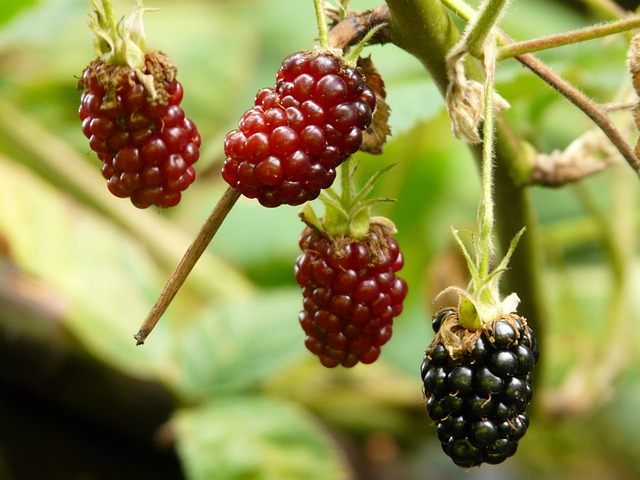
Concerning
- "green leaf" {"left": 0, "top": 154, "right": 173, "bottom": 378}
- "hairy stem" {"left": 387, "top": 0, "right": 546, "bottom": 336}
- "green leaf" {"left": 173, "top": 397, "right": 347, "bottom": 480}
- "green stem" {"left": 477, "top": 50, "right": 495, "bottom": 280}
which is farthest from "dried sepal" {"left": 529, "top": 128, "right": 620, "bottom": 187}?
"green leaf" {"left": 0, "top": 154, "right": 173, "bottom": 378}

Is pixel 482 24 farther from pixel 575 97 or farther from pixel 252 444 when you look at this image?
pixel 252 444

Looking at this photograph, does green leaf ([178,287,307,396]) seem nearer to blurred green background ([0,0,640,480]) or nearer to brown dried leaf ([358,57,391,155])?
blurred green background ([0,0,640,480])

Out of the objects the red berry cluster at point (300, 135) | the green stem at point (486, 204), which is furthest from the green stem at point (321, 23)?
the green stem at point (486, 204)

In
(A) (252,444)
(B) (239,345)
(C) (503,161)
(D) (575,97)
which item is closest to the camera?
(D) (575,97)

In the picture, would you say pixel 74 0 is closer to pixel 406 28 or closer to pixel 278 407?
pixel 278 407

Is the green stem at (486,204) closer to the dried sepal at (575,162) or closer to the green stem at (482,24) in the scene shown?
the green stem at (482,24)

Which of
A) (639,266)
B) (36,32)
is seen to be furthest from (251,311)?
(639,266)

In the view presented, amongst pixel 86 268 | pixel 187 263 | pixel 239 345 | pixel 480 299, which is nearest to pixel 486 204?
pixel 480 299
